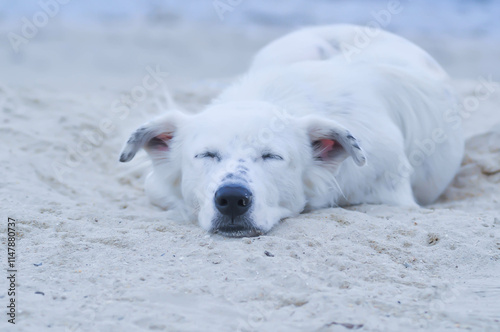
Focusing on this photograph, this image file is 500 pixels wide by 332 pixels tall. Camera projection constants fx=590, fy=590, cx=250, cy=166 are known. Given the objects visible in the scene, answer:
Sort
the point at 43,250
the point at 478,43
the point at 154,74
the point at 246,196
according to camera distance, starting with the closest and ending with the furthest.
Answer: the point at 43,250 < the point at 246,196 < the point at 154,74 < the point at 478,43

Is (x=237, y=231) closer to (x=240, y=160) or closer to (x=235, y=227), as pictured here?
(x=235, y=227)

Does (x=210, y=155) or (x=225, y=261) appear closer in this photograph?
(x=225, y=261)

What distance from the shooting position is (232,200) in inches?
130

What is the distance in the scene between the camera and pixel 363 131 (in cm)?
425

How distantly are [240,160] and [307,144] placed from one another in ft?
2.07

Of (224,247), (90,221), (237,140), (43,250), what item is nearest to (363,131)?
(237,140)

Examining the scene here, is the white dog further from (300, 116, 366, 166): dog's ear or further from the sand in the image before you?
the sand

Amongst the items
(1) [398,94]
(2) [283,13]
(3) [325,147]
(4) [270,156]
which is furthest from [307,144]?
(2) [283,13]

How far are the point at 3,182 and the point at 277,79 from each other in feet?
6.96

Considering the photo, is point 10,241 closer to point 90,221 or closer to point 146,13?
point 90,221

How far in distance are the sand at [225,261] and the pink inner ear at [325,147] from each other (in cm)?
39

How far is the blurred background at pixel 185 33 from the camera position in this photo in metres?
11.5

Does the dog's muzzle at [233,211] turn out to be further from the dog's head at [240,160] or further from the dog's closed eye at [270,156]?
the dog's closed eye at [270,156]

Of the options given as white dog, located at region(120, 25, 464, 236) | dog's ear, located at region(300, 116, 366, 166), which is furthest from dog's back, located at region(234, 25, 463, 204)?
dog's ear, located at region(300, 116, 366, 166)
